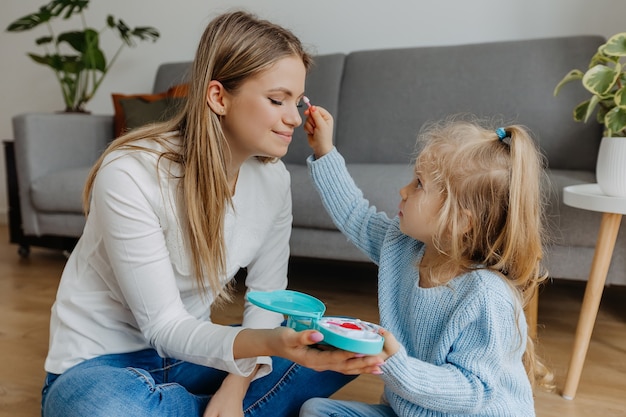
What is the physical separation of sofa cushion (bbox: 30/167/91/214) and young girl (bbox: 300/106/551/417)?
1.56m

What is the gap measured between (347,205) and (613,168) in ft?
2.04

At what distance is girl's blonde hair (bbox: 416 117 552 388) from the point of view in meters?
0.92

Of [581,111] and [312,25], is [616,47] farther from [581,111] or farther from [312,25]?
[312,25]

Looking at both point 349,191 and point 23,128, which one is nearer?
point 349,191

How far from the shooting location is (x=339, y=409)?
105 cm

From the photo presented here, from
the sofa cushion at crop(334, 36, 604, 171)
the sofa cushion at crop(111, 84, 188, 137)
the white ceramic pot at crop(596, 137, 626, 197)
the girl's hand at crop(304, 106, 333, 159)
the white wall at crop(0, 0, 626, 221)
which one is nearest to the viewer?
the girl's hand at crop(304, 106, 333, 159)

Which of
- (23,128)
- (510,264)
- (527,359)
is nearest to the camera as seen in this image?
(510,264)

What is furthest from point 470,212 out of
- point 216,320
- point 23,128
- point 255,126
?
point 23,128

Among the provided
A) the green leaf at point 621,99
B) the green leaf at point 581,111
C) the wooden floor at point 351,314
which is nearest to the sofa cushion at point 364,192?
the wooden floor at point 351,314

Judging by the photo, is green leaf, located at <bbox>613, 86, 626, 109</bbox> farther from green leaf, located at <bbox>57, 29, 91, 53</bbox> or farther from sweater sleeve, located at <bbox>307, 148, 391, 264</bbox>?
green leaf, located at <bbox>57, 29, 91, 53</bbox>

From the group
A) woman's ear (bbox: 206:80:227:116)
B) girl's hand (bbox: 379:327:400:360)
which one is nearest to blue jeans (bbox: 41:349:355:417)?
girl's hand (bbox: 379:327:400:360)

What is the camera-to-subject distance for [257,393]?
110cm

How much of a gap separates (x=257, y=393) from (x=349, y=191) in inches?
15.9

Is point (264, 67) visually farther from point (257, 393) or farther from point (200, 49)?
point (257, 393)
